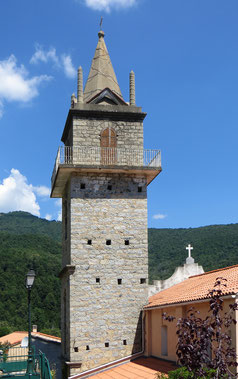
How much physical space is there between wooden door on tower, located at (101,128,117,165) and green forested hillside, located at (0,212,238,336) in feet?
85.0

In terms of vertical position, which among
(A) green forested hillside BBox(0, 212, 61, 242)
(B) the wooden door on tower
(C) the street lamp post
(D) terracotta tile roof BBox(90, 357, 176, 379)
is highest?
(A) green forested hillside BBox(0, 212, 61, 242)

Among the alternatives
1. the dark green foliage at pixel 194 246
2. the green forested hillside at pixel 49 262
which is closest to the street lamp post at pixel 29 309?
the dark green foliage at pixel 194 246

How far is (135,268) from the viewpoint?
2033 cm

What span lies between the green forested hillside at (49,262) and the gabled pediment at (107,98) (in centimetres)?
2616

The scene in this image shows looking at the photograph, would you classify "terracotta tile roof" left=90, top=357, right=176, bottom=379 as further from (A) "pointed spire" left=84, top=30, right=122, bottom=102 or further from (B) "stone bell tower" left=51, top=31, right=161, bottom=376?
(A) "pointed spire" left=84, top=30, right=122, bottom=102

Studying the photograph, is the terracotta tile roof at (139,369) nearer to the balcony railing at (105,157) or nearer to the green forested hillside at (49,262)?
the balcony railing at (105,157)

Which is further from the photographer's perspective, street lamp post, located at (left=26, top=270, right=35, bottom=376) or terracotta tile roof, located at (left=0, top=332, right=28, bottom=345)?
terracotta tile roof, located at (left=0, top=332, right=28, bottom=345)

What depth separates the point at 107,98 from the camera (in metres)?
21.7

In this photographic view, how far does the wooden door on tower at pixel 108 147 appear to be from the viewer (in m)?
21.1

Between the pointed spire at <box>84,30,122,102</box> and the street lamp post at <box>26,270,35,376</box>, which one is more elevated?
the pointed spire at <box>84,30,122,102</box>

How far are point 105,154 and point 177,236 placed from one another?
49229mm

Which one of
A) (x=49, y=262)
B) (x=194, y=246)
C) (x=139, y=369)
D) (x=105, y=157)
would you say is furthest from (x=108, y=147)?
(x=49, y=262)

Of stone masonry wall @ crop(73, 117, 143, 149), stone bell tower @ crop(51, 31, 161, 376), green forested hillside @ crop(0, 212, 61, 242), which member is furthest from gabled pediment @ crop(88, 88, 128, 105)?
green forested hillside @ crop(0, 212, 61, 242)

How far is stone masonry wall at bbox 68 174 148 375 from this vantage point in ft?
63.7
